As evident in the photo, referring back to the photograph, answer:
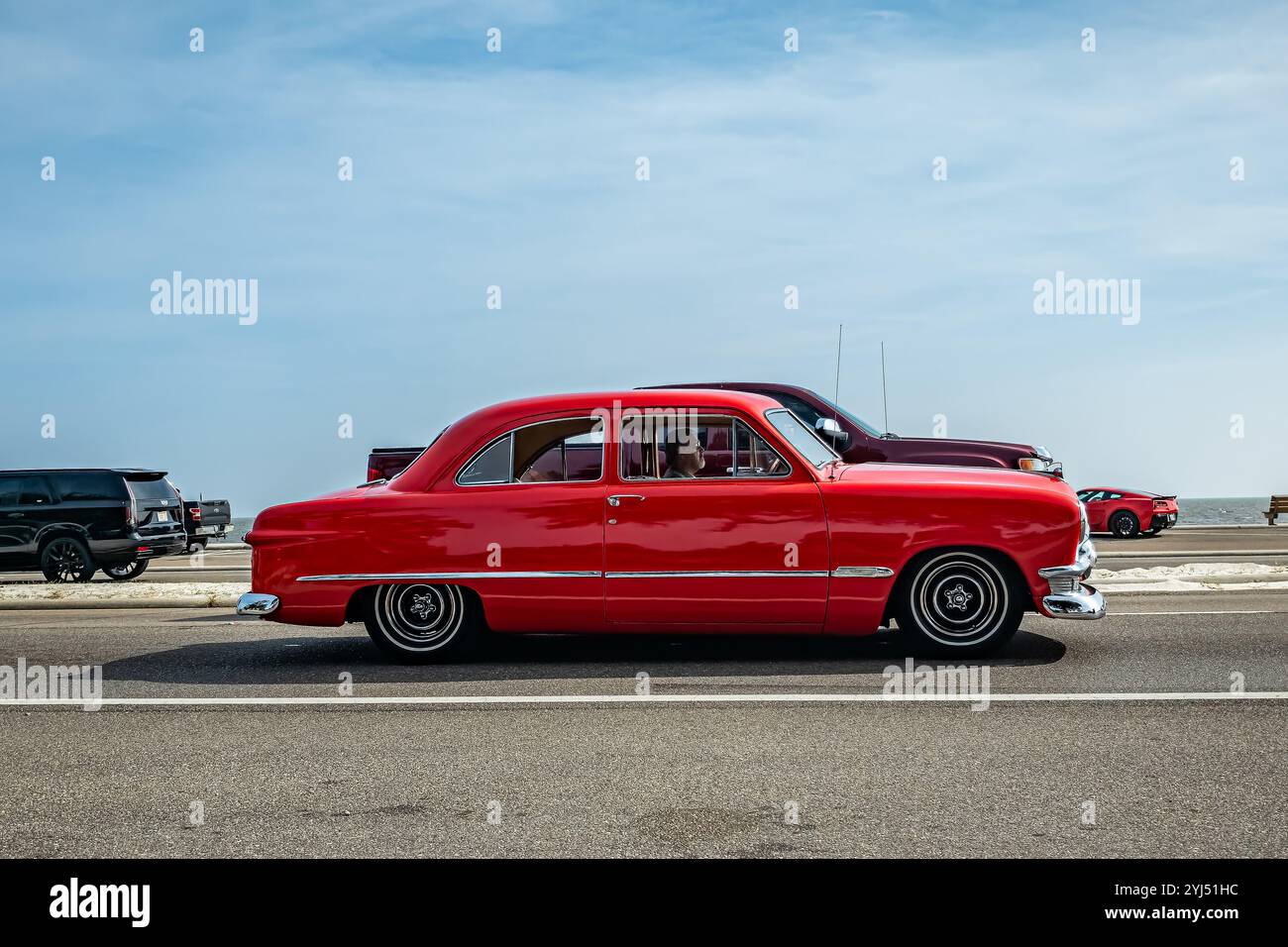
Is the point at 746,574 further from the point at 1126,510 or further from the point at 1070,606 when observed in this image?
the point at 1126,510

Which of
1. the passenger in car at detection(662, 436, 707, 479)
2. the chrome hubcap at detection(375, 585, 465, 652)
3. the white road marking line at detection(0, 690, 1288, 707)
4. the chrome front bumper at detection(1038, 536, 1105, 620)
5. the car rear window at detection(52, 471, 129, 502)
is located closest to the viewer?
the white road marking line at detection(0, 690, 1288, 707)

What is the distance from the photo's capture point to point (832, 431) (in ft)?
39.8

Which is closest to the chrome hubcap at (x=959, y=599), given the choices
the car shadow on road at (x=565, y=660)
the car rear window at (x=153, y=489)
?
the car shadow on road at (x=565, y=660)

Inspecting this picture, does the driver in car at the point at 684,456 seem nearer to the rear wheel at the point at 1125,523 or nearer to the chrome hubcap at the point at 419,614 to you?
the chrome hubcap at the point at 419,614

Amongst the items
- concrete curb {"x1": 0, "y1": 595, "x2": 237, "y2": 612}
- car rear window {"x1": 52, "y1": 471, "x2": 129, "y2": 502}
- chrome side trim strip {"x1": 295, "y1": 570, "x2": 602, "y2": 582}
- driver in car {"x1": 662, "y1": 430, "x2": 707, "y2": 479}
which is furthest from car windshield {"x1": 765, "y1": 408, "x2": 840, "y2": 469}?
car rear window {"x1": 52, "y1": 471, "x2": 129, "y2": 502}

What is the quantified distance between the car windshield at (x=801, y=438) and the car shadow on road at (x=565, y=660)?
1276 mm

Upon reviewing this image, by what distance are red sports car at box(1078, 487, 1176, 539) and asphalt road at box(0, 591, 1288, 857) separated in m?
24.4

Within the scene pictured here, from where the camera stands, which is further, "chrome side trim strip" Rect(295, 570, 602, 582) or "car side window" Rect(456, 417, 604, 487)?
"car side window" Rect(456, 417, 604, 487)

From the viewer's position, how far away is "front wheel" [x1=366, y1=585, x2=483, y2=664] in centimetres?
817

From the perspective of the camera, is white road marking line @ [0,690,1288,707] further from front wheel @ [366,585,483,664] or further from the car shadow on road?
front wheel @ [366,585,483,664]

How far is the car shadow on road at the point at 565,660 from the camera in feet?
25.3

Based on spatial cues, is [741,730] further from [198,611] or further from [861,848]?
[198,611]

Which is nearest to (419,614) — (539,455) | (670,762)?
(539,455)
